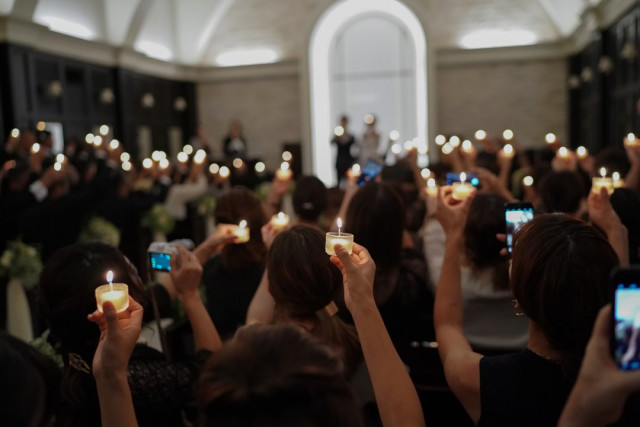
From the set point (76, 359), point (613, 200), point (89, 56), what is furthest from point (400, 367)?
point (89, 56)

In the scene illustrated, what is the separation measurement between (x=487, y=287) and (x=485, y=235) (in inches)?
10.3

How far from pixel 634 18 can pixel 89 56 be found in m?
10.8

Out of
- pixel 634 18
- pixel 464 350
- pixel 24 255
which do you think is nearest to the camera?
pixel 464 350

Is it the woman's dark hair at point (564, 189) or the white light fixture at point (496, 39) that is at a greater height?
the white light fixture at point (496, 39)

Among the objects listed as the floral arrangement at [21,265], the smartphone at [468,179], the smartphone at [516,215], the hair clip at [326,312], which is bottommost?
the floral arrangement at [21,265]

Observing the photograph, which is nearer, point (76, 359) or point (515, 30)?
point (76, 359)

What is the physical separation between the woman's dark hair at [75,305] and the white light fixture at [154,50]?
14.2 m

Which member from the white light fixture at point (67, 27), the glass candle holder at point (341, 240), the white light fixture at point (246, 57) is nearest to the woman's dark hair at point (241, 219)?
the glass candle holder at point (341, 240)

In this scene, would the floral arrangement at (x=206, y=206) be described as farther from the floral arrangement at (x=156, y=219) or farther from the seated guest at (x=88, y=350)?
the seated guest at (x=88, y=350)

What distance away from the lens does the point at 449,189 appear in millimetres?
2723

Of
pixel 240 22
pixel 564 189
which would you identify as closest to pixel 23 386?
pixel 564 189

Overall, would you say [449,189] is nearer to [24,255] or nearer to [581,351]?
[581,351]

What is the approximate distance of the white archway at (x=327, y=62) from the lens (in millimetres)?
16312

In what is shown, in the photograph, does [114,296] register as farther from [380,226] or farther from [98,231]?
[98,231]
